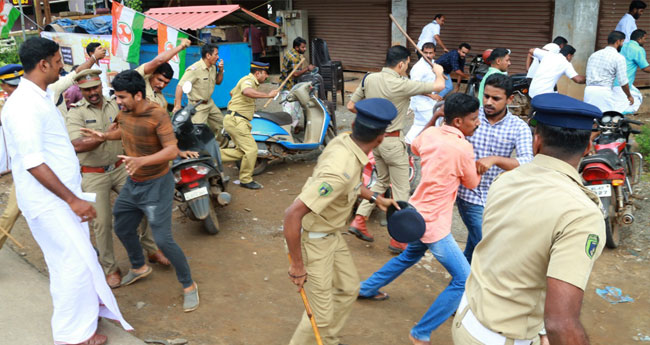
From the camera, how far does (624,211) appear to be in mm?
5344

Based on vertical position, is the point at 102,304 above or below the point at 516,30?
below

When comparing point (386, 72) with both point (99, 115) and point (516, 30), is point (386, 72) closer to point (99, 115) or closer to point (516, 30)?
point (99, 115)

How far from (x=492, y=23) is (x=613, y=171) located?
26.0ft

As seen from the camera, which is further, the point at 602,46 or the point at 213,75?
the point at 602,46

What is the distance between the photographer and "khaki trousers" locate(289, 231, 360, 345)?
3385mm

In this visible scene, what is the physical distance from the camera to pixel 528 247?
6.68 ft

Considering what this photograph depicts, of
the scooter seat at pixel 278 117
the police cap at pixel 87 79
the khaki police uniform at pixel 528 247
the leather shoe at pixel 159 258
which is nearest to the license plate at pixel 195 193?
the leather shoe at pixel 159 258

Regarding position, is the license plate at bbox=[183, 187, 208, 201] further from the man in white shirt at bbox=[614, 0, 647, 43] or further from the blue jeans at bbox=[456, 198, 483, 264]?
the man in white shirt at bbox=[614, 0, 647, 43]

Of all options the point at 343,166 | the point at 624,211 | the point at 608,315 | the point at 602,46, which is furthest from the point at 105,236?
the point at 602,46

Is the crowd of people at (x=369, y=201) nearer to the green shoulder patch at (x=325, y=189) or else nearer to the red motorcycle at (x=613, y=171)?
the green shoulder patch at (x=325, y=189)

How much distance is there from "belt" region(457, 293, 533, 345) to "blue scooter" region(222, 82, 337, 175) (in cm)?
551

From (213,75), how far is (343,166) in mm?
5044

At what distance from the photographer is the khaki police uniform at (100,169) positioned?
4.81 meters

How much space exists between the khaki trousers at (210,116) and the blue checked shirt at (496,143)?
421cm
